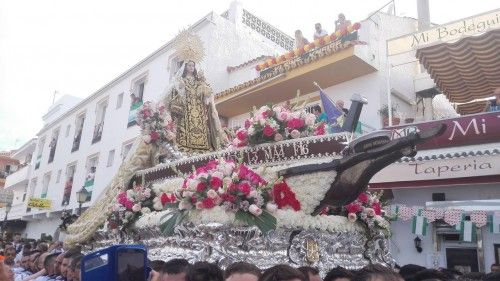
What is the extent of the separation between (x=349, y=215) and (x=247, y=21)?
1472 centimetres

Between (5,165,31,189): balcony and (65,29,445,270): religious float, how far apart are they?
25.5 meters

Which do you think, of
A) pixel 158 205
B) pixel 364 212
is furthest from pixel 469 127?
pixel 158 205

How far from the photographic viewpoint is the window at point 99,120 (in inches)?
802

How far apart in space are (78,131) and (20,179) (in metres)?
9.25

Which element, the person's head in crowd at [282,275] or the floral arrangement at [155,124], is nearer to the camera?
the person's head in crowd at [282,275]

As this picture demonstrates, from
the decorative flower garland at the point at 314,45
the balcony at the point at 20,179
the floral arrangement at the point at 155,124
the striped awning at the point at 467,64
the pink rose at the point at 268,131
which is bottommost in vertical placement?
the pink rose at the point at 268,131

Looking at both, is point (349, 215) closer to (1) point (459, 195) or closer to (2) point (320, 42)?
(1) point (459, 195)

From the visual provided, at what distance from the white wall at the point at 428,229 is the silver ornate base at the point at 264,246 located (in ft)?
18.1

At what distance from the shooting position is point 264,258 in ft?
14.3

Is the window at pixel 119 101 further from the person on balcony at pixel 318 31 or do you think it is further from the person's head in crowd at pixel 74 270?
the person's head in crowd at pixel 74 270

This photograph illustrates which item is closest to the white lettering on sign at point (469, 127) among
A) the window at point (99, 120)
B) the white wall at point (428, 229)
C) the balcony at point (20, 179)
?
the white wall at point (428, 229)

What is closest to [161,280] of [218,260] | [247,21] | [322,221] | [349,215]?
[218,260]

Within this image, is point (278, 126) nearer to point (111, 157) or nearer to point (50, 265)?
point (50, 265)

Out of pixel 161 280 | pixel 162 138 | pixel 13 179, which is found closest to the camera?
pixel 161 280
